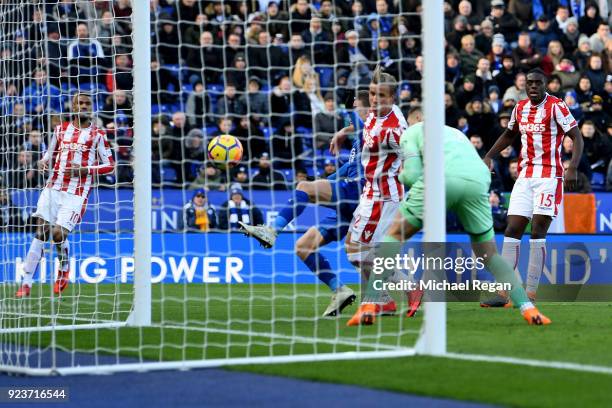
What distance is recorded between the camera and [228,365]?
708 cm

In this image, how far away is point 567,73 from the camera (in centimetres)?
2030

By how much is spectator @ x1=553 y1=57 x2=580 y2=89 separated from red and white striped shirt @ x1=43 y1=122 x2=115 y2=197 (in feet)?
32.2

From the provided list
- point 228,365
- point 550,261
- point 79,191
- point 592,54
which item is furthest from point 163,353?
point 592,54

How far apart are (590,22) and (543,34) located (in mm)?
988

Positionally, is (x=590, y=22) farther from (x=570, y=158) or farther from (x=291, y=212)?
(x=291, y=212)

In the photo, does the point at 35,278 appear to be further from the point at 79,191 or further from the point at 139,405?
the point at 139,405

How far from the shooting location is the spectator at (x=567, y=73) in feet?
66.2

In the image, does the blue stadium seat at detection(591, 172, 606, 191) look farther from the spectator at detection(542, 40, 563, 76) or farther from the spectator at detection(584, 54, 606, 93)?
the spectator at detection(542, 40, 563, 76)

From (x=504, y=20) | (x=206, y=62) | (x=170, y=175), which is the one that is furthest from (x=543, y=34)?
(x=170, y=175)

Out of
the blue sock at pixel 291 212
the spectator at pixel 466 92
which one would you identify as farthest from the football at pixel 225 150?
the spectator at pixel 466 92

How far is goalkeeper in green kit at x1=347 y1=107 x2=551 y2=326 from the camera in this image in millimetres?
8820

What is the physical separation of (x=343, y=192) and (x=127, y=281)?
4.70 m

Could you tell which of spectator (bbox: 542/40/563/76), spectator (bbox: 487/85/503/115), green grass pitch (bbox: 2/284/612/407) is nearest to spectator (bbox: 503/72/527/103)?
spectator (bbox: 487/85/503/115)

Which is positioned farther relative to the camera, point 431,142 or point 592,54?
point 592,54
